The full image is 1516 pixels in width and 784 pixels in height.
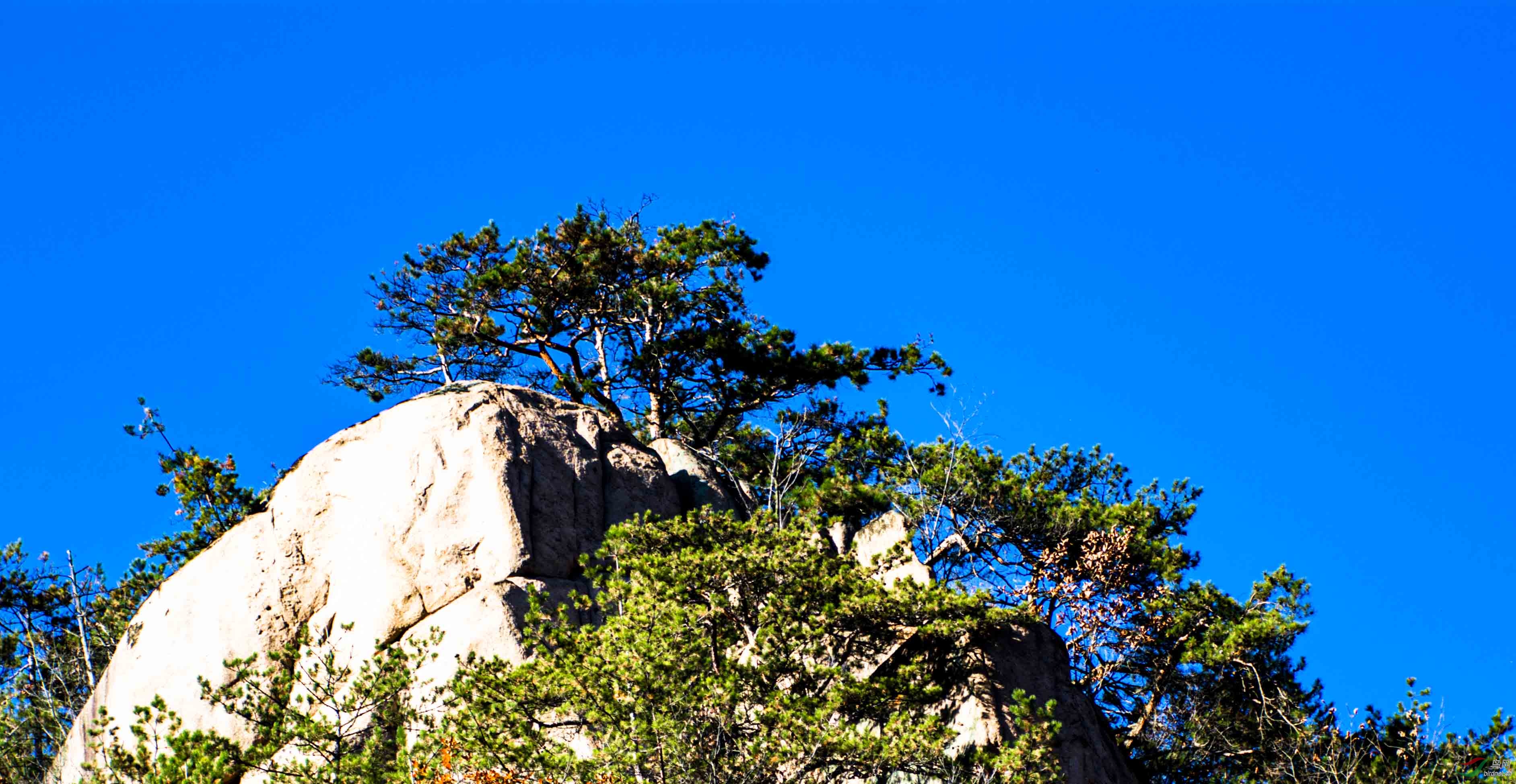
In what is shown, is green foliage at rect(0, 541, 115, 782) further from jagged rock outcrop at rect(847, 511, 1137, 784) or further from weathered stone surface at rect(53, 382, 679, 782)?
jagged rock outcrop at rect(847, 511, 1137, 784)

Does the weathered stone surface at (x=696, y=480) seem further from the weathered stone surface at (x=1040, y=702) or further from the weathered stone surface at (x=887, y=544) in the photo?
the weathered stone surface at (x=1040, y=702)

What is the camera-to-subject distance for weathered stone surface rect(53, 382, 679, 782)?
925 inches

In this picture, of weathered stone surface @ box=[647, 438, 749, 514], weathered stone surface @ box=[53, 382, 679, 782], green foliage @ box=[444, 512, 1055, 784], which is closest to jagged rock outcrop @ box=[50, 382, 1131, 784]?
weathered stone surface @ box=[53, 382, 679, 782]

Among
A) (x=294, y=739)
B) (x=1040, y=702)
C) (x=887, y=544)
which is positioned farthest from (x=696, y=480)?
(x=294, y=739)

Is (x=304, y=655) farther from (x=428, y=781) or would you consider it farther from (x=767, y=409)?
(x=767, y=409)

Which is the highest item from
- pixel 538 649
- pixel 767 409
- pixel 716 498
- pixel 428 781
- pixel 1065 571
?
pixel 767 409

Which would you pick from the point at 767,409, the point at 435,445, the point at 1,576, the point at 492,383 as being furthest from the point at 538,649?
the point at 1,576

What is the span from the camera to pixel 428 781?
16.8 m

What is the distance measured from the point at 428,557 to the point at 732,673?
8316 millimetres

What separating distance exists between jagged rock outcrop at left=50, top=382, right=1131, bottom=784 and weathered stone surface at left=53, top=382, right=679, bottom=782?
0.10 feet

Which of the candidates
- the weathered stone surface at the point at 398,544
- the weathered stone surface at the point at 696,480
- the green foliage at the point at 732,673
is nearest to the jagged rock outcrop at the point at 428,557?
the weathered stone surface at the point at 398,544

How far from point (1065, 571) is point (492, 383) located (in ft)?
37.1

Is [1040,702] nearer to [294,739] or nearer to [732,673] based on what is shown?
[732,673]

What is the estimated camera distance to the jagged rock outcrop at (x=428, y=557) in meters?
22.2
